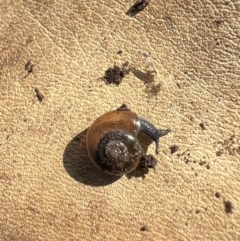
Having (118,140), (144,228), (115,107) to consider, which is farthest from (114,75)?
(144,228)

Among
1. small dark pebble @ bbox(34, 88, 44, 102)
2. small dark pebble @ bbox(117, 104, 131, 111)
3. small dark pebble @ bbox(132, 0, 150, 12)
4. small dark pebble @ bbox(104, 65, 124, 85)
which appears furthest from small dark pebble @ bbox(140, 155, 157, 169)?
small dark pebble @ bbox(132, 0, 150, 12)

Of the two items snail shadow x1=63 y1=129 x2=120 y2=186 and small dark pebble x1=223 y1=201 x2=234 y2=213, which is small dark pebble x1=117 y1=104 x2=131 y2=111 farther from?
small dark pebble x1=223 y1=201 x2=234 y2=213

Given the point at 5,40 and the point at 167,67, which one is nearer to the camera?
the point at 167,67

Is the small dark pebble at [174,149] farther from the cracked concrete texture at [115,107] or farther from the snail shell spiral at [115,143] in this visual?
the snail shell spiral at [115,143]

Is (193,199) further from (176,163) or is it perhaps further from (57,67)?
(57,67)

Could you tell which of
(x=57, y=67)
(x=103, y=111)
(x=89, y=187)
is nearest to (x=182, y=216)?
(x=89, y=187)

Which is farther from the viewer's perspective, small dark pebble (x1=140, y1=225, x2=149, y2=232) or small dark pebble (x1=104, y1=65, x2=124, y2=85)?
small dark pebble (x1=104, y1=65, x2=124, y2=85)

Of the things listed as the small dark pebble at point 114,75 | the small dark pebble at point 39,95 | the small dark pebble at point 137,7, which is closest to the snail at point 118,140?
the small dark pebble at point 114,75
